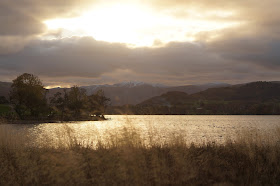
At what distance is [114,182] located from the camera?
8.54 metres

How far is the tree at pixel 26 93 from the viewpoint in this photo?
83.4m

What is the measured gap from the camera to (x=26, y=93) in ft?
273

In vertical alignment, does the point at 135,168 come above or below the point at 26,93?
below

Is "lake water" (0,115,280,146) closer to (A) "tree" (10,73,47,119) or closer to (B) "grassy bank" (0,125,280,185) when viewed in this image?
(B) "grassy bank" (0,125,280,185)

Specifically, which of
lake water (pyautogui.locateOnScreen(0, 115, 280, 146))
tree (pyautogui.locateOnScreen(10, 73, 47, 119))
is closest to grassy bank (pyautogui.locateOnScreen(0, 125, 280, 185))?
lake water (pyautogui.locateOnScreen(0, 115, 280, 146))

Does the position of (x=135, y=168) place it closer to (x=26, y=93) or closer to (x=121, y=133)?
(x=121, y=133)

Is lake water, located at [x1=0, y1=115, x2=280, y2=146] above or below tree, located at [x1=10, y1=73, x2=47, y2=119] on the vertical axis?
below

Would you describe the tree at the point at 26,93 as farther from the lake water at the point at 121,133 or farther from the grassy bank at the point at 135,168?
the grassy bank at the point at 135,168

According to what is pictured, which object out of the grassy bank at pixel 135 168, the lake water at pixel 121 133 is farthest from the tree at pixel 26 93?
the grassy bank at pixel 135 168

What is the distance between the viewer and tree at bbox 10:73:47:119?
83.4m

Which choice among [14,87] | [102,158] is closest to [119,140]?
[102,158]

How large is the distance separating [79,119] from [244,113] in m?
125

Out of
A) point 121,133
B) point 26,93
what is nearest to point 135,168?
point 121,133

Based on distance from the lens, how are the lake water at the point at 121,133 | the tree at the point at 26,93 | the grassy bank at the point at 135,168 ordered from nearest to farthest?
the grassy bank at the point at 135,168, the lake water at the point at 121,133, the tree at the point at 26,93
